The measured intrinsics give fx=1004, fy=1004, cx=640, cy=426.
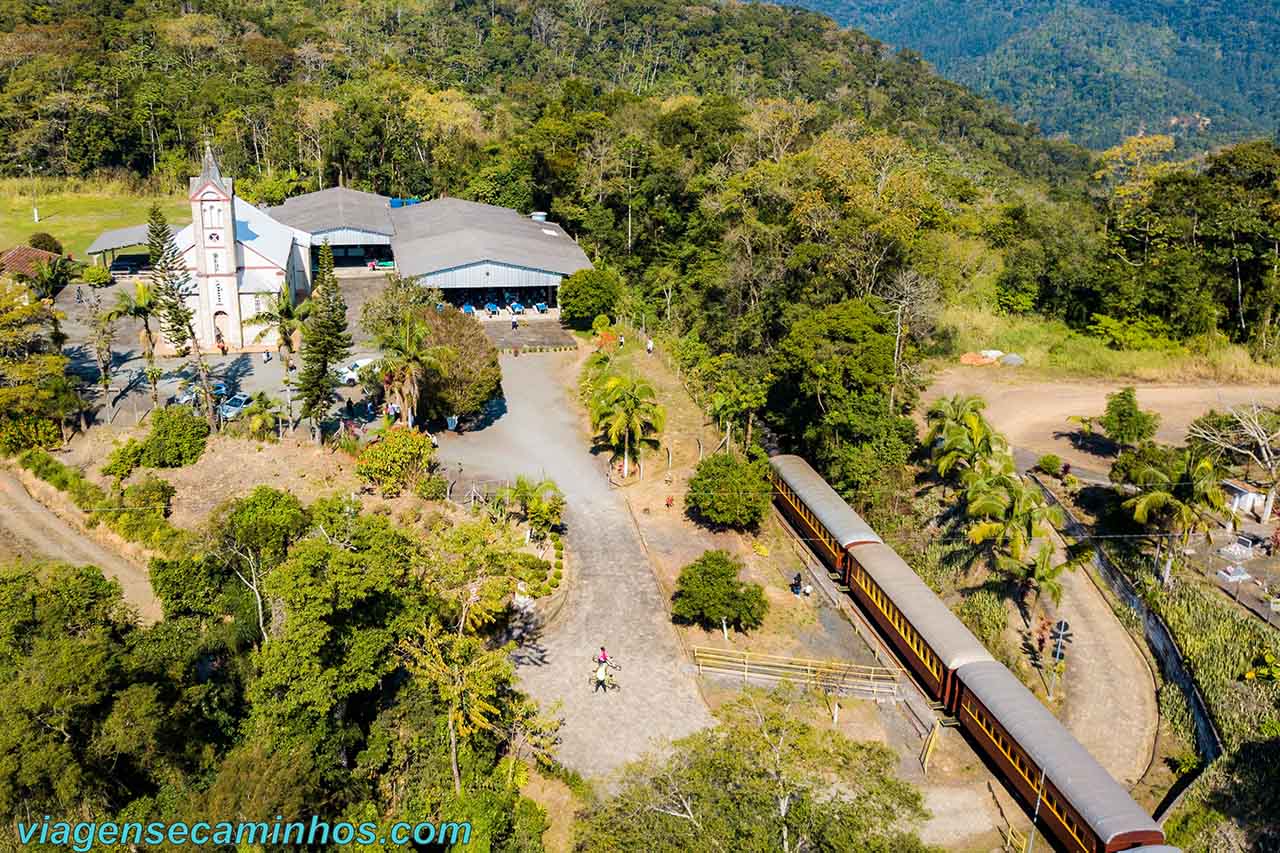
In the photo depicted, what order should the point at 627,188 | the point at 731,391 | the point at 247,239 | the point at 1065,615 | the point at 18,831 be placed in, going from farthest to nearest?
1. the point at 627,188
2. the point at 247,239
3. the point at 731,391
4. the point at 1065,615
5. the point at 18,831

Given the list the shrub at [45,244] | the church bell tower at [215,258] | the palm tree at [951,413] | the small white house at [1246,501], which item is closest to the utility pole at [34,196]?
the shrub at [45,244]

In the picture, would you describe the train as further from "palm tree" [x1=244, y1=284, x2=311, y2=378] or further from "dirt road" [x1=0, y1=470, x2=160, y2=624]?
"dirt road" [x1=0, y1=470, x2=160, y2=624]

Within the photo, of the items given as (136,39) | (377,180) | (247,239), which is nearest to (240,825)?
(247,239)

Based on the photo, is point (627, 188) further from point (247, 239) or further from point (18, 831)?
point (18, 831)

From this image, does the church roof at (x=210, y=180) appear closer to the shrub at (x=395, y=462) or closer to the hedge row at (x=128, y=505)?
the hedge row at (x=128, y=505)

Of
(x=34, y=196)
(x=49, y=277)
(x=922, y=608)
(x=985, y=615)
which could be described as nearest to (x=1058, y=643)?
(x=985, y=615)

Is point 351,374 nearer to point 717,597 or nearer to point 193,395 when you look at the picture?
point 193,395
